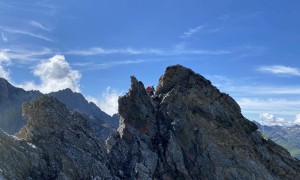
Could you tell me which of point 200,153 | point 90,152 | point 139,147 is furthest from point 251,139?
point 90,152

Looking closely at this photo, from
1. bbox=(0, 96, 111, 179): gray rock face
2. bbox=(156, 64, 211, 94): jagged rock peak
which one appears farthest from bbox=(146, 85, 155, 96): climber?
bbox=(0, 96, 111, 179): gray rock face

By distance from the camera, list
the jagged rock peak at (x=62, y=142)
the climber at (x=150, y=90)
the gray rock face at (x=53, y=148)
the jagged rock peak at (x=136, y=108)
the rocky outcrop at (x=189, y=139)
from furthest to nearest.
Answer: the climber at (x=150, y=90) < the jagged rock peak at (x=136, y=108) < the rocky outcrop at (x=189, y=139) < the jagged rock peak at (x=62, y=142) < the gray rock face at (x=53, y=148)

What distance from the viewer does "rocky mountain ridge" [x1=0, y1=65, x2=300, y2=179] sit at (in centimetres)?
4866

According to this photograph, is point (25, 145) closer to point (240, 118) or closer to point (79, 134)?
point (79, 134)

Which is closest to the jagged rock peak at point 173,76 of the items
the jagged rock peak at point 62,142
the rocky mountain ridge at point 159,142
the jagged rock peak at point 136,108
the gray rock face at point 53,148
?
the rocky mountain ridge at point 159,142

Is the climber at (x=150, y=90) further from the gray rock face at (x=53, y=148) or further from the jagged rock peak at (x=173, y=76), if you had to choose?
the gray rock face at (x=53, y=148)

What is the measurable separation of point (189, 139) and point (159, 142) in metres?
4.92

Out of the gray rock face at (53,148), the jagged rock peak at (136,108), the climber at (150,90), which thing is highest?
the climber at (150,90)

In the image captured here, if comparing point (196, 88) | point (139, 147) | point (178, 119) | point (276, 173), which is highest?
point (196, 88)

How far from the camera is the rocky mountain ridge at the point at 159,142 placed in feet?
160

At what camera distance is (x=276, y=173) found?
200 ft

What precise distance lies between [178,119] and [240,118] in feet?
37.6

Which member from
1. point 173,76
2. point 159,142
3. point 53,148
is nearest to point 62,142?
point 53,148

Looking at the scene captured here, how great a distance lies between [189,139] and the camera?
60.6 meters
